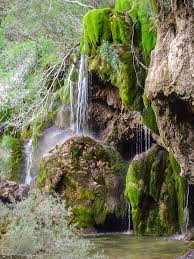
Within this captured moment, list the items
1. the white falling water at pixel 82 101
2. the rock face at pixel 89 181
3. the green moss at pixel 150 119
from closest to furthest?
the green moss at pixel 150 119
the rock face at pixel 89 181
the white falling water at pixel 82 101

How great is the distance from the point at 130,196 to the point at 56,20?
10354 millimetres

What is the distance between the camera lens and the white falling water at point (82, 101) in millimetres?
17312

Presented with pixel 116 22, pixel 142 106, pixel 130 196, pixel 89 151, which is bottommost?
pixel 130 196

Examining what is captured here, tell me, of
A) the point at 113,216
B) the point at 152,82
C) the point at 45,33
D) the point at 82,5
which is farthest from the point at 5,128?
the point at 152,82

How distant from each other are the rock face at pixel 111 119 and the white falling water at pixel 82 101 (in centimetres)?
23

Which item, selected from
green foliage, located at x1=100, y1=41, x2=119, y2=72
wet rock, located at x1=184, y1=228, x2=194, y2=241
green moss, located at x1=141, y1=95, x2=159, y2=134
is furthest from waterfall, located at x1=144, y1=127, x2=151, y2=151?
wet rock, located at x1=184, y1=228, x2=194, y2=241

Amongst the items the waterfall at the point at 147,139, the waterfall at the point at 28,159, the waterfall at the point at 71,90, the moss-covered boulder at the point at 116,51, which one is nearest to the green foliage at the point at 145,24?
the moss-covered boulder at the point at 116,51

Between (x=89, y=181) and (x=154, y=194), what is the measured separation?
2.24 meters

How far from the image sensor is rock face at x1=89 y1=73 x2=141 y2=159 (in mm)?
17141

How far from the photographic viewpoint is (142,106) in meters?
14.0

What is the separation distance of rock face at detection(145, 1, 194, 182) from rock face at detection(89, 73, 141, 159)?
20.3ft

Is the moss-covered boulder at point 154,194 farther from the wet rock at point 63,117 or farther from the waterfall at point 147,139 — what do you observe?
the wet rock at point 63,117

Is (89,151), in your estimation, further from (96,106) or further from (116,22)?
(116,22)

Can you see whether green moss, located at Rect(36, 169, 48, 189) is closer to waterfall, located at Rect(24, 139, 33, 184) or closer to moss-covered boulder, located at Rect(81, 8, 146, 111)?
waterfall, located at Rect(24, 139, 33, 184)
